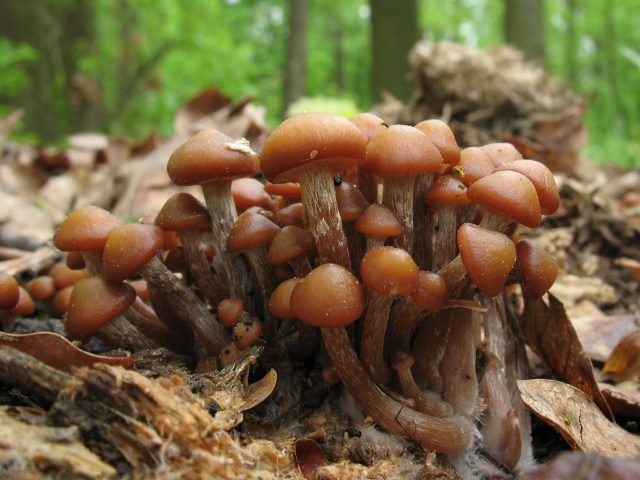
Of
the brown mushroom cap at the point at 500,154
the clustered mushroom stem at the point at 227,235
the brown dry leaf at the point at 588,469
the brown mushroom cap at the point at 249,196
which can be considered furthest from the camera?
the brown mushroom cap at the point at 249,196

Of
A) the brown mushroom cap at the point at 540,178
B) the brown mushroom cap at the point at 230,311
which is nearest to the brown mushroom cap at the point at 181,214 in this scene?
the brown mushroom cap at the point at 230,311

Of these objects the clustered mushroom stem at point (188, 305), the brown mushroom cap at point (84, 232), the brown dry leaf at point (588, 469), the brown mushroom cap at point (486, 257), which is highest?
the brown mushroom cap at point (486, 257)

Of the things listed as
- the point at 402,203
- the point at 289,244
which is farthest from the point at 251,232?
the point at 402,203

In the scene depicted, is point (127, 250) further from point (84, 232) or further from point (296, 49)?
point (296, 49)

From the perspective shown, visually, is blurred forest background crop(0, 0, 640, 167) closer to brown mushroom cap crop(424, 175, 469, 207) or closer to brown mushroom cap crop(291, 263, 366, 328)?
brown mushroom cap crop(424, 175, 469, 207)

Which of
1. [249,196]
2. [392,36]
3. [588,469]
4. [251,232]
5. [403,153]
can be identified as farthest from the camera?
[392,36]

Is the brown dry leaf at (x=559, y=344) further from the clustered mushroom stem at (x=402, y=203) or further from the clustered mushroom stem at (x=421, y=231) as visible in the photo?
the clustered mushroom stem at (x=402, y=203)
